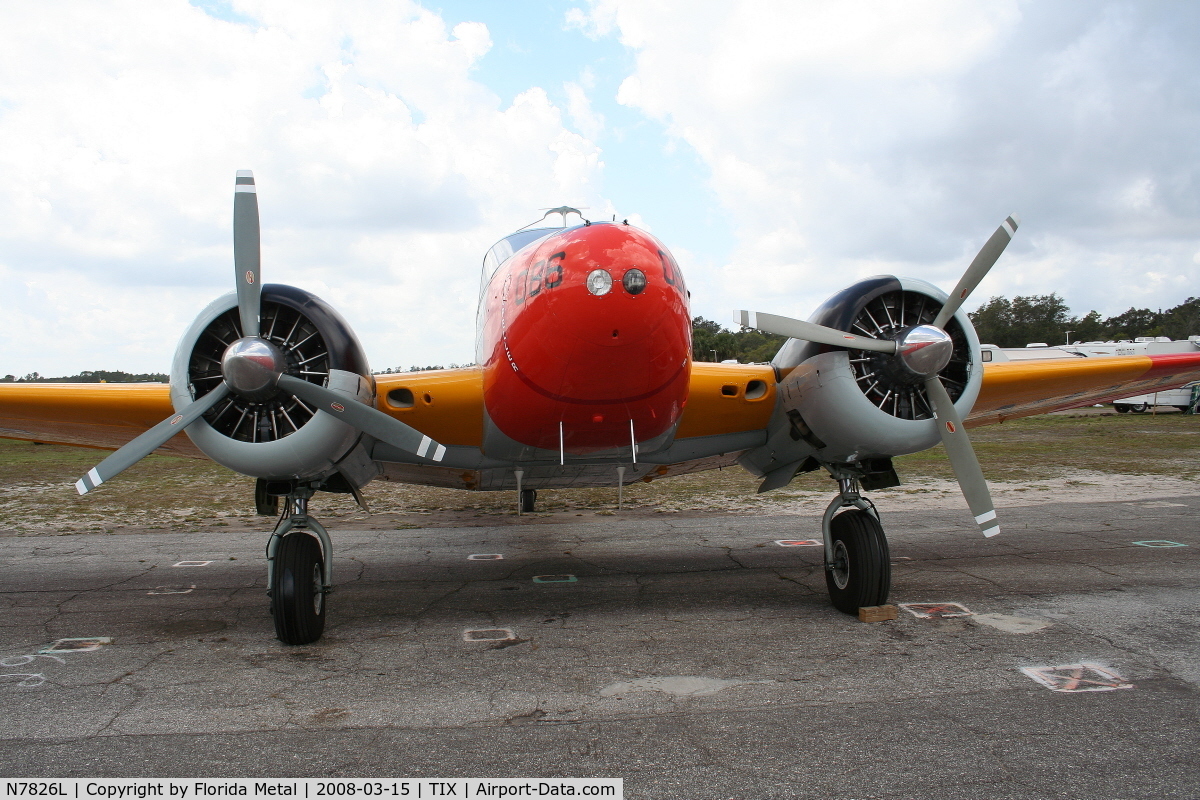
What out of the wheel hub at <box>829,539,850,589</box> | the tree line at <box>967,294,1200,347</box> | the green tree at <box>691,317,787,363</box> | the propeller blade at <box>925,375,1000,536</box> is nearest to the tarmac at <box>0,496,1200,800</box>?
the wheel hub at <box>829,539,850,589</box>

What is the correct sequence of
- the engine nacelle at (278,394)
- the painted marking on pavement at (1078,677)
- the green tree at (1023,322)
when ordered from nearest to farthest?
the painted marking on pavement at (1078,677) < the engine nacelle at (278,394) < the green tree at (1023,322)

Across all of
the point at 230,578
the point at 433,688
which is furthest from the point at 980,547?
the point at 230,578

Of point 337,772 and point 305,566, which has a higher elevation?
point 305,566

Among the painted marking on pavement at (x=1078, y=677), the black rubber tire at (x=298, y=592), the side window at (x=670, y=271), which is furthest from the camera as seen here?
the black rubber tire at (x=298, y=592)

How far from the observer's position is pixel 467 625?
636cm

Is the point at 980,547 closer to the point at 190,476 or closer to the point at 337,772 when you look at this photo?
the point at 337,772

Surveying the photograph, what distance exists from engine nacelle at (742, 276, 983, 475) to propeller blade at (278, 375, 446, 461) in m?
3.22

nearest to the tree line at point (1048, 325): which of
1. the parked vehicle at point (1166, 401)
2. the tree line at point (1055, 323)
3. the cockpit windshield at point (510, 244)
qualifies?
the tree line at point (1055, 323)

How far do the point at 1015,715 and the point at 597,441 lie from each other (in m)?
3.33

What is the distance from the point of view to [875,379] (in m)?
6.34

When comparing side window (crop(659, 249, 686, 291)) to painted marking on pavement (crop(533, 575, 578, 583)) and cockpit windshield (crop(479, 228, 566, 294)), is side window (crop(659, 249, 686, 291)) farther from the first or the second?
painted marking on pavement (crop(533, 575, 578, 583))

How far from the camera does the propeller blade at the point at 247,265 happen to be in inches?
220

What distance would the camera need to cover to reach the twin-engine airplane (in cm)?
493
